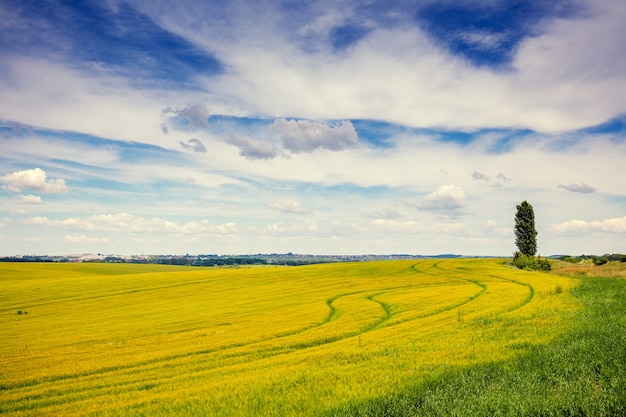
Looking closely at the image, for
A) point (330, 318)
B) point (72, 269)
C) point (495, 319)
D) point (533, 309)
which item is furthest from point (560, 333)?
point (72, 269)

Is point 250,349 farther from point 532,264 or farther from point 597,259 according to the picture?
point 597,259

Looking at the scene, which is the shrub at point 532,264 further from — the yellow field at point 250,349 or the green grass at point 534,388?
the green grass at point 534,388

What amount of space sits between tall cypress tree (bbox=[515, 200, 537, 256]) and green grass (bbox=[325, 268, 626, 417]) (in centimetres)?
9125

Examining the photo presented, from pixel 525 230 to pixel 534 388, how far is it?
321ft

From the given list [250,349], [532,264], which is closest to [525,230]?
[532,264]

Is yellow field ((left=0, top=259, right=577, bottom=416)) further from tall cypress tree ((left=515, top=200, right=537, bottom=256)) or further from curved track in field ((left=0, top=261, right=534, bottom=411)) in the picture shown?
tall cypress tree ((left=515, top=200, right=537, bottom=256))

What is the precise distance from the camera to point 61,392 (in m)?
17.1

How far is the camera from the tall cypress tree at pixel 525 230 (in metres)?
97.3

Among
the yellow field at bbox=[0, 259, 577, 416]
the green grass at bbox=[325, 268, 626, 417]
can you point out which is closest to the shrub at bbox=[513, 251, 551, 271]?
the yellow field at bbox=[0, 259, 577, 416]

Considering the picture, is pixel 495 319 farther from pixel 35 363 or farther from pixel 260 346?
pixel 35 363

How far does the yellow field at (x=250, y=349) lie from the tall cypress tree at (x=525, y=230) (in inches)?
2619

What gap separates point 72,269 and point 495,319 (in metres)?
145

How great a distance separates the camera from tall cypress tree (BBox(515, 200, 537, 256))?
9731 centimetres

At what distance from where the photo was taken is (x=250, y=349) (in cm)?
2308
